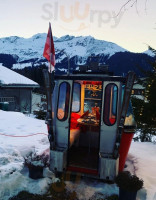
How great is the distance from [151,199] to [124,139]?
1468 mm

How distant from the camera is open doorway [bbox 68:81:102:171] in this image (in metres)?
5.72

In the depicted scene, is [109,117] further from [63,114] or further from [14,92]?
[14,92]

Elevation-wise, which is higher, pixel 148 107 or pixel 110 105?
pixel 110 105

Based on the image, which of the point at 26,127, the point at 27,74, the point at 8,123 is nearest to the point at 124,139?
the point at 26,127

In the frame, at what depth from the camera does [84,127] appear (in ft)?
24.4

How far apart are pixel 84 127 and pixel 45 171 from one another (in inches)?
106

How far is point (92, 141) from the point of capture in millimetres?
7254

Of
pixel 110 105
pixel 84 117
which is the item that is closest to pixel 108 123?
pixel 110 105

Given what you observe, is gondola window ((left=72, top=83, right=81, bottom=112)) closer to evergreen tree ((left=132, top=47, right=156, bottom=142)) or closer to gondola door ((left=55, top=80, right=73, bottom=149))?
gondola door ((left=55, top=80, right=73, bottom=149))

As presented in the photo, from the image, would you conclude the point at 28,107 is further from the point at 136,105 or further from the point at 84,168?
the point at 84,168

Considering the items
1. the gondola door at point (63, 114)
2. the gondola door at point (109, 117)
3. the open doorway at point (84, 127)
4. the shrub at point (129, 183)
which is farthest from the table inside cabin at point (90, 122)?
the shrub at point (129, 183)

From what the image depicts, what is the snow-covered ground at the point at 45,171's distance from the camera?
14.3 feet

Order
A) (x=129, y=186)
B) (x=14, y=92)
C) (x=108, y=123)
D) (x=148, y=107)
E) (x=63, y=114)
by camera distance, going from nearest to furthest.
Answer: (x=129, y=186), (x=108, y=123), (x=63, y=114), (x=148, y=107), (x=14, y=92)

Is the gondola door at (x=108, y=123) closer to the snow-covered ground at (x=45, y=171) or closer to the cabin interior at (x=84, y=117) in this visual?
the cabin interior at (x=84, y=117)
